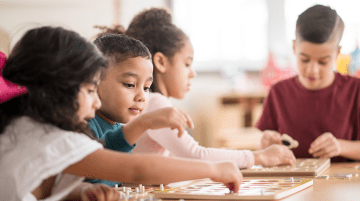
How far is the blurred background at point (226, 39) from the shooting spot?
11.1 ft

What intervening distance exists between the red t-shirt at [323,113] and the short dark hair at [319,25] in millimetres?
218

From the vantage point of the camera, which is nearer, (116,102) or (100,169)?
(100,169)

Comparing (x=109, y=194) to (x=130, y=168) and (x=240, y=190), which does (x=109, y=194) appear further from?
(x=240, y=190)

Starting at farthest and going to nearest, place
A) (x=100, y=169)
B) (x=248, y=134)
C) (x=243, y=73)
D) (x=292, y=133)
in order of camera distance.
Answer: (x=243, y=73)
(x=248, y=134)
(x=292, y=133)
(x=100, y=169)

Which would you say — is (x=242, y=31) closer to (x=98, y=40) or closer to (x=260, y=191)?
(x=98, y=40)

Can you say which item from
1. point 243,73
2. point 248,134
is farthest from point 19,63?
point 243,73

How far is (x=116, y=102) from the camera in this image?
0.91 metres

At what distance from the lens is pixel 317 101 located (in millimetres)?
1527

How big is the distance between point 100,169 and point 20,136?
124mm

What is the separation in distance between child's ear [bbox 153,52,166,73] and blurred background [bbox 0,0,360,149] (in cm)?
210

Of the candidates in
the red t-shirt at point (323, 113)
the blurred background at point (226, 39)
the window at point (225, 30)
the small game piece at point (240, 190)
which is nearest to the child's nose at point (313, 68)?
the red t-shirt at point (323, 113)

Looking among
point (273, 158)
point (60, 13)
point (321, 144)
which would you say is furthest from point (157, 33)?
point (60, 13)

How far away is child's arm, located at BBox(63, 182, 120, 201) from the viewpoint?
0.64 metres

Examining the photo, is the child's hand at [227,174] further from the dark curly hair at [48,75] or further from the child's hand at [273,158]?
the child's hand at [273,158]
